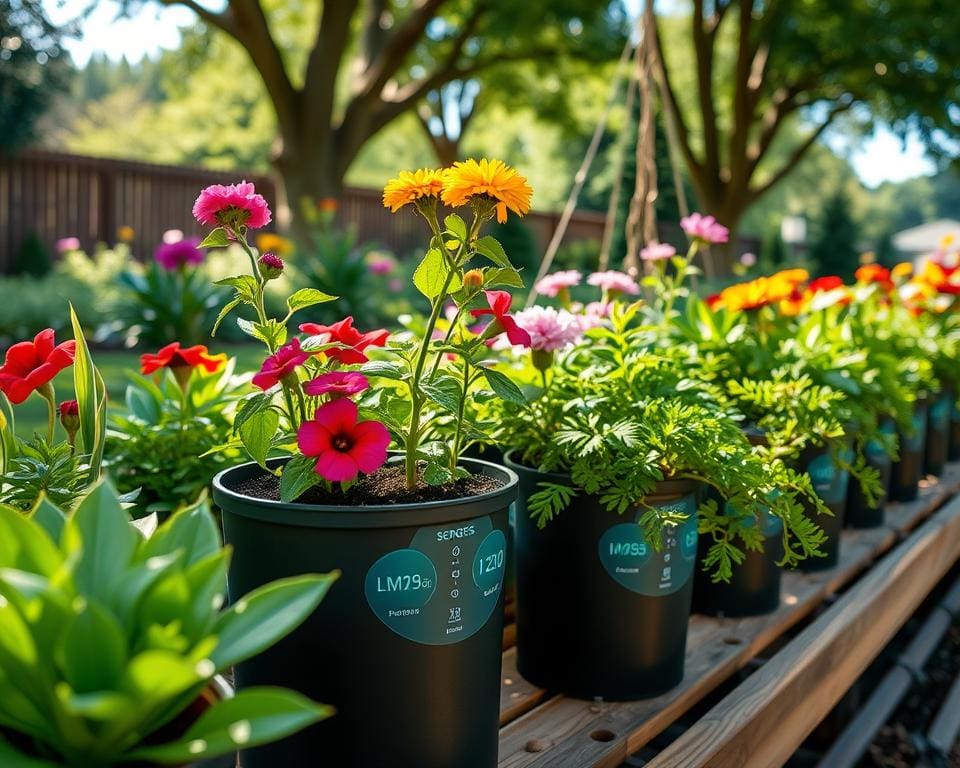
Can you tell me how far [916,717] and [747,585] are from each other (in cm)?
135

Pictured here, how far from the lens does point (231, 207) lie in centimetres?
107

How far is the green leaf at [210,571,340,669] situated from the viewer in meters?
0.68

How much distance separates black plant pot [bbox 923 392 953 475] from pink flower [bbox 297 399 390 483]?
2.70 meters

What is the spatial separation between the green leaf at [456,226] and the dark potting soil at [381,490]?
0.30 metres

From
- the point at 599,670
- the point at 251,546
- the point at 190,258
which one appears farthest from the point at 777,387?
the point at 190,258

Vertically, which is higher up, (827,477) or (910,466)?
(827,477)

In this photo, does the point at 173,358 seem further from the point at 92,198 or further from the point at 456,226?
the point at 92,198

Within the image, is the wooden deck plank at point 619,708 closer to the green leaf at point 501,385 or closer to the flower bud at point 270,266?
the green leaf at point 501,385

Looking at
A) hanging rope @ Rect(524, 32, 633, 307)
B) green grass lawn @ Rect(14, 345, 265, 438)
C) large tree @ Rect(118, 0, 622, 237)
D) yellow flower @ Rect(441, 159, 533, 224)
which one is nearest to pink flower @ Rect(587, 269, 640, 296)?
hanging rope @ Rect(524, 32, 633, 307)

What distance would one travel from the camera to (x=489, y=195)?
39.6 inches

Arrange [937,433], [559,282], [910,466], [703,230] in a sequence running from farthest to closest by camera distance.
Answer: [937,433] < [910,466] < [703,230] < [559,282]

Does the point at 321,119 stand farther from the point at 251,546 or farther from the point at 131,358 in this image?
the point at 251,546

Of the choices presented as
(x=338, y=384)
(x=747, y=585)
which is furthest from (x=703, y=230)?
(x=338, y=384)

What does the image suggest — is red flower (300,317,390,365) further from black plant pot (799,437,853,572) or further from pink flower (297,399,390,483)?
black plant pot (799,437,853,572)
